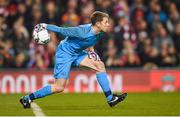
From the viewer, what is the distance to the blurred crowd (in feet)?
61.5

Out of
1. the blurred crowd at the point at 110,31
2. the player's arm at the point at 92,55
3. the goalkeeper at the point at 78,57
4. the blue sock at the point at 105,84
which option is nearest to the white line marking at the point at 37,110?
the goalkeeper at the point at 78,57

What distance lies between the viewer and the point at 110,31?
1945 cm

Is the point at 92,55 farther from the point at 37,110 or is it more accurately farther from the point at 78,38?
the point at 37,110

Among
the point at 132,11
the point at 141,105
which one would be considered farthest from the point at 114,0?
the point at 141,105

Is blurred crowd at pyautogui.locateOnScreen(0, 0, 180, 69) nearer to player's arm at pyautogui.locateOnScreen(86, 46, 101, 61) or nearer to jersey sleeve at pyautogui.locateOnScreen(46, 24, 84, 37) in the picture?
player's arm at pyautogui.locateOnScreen(86, 46, 101, 61)

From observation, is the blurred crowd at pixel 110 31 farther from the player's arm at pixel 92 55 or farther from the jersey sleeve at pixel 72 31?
the jersey sleeve at pixel 72 31

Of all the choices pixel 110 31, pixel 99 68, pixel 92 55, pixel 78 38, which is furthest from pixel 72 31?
pixel 110 31

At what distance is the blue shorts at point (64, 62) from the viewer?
11.5m

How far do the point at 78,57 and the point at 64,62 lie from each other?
0.42 m

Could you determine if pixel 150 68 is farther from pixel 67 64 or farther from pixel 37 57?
pixel 67 64

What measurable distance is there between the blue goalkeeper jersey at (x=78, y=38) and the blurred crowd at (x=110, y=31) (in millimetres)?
6775

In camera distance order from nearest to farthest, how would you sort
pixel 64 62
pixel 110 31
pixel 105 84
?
pixel 64 62 → pixel 105 84 → pixel 110 31

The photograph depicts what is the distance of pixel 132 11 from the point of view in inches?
800

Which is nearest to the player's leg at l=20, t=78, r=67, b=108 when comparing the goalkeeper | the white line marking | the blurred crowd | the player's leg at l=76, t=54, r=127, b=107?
the goalkeeper
